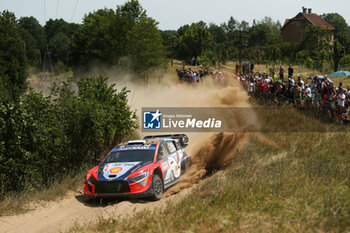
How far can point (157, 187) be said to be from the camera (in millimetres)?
11305

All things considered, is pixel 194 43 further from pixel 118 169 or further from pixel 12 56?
pixel 118 169

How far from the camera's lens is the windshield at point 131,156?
11.8 m

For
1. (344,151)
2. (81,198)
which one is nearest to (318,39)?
(344,151)

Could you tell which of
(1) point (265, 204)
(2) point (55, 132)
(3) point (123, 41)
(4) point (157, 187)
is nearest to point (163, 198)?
(4) point (157, 187)

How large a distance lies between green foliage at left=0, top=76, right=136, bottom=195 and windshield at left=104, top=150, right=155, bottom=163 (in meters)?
2.00

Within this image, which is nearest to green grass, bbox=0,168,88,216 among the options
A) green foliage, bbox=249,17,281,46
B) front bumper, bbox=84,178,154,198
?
front bumper, bbox=84,178,154,198

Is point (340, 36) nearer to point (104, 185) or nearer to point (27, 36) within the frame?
point (27, 36)

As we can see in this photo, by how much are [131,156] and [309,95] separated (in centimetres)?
1042

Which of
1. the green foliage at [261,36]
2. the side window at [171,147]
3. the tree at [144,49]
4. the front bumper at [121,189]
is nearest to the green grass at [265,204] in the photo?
the front bumper at [121,189]

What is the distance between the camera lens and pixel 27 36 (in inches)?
3856

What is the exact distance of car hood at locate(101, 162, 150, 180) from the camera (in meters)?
11.0

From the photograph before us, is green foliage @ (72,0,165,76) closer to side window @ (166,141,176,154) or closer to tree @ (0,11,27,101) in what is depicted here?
tree @ (0,11,27,101)

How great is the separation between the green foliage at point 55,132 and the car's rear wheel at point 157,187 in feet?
12.0

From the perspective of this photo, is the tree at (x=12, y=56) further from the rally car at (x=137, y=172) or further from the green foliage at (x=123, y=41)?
the rally car at (x=137, y=172)
